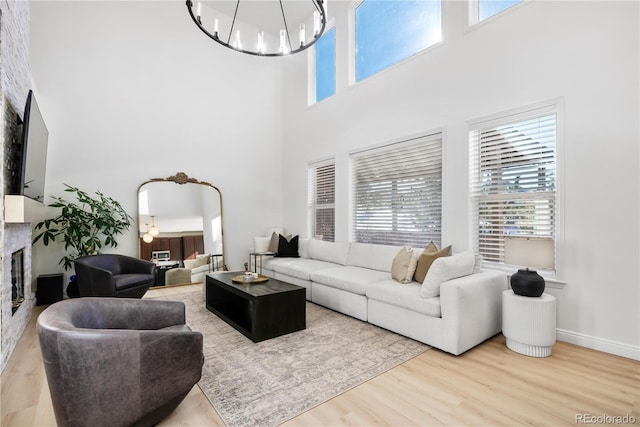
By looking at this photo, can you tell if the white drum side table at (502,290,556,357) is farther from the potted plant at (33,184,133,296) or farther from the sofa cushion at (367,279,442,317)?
the potted plant at (33,184,133,296)

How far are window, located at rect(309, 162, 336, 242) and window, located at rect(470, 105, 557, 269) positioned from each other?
2541 millimetres

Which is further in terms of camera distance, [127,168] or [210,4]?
[210,4]

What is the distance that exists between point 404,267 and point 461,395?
1463 mm

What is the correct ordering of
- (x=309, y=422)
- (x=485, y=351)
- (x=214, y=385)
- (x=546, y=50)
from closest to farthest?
(x=309, y=422) < (x=214, y=385) < (x=485, y=351) < (x=546, y=50)

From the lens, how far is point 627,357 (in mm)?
2574

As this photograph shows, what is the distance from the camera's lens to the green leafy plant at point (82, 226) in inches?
167

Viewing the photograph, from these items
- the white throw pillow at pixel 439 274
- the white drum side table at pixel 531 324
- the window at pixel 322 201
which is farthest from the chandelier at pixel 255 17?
the white drum side table at pixel 531 324

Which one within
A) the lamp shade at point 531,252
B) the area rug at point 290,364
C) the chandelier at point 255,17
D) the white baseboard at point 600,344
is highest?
the chandelier at point 255,17

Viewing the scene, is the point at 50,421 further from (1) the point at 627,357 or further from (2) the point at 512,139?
(2) the point at 512,139

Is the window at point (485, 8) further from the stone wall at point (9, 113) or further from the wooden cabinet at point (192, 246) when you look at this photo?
the wooden cabinet at point (192, 246)

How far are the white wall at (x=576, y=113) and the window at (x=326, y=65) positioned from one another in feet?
6.78

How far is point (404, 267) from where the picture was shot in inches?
133

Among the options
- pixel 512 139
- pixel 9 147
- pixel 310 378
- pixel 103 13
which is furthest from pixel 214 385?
pixel 103 13

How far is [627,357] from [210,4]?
7.38 m
